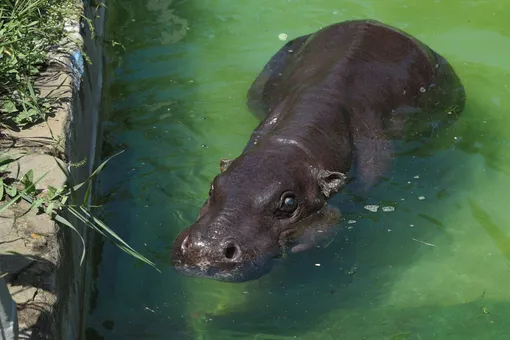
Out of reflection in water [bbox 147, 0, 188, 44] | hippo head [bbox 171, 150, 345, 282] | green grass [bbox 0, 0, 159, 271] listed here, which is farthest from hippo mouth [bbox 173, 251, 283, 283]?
reflection in water [bbox 147, 0, 188, 44]

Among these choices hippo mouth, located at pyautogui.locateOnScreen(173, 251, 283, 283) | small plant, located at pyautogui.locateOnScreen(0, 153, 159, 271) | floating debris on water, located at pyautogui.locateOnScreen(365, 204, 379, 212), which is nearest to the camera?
small plant, located at pyautogui.locateOnScreen(0, 153, 159, 271)

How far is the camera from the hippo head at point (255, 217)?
5102 mm

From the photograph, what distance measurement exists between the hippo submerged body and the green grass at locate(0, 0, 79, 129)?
1.42 meters

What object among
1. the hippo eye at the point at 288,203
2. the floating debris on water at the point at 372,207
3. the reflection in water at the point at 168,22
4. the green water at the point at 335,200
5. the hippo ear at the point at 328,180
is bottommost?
the reflection in water at the point at 168,22

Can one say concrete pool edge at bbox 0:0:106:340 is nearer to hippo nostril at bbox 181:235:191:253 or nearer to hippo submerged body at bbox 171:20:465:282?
hippo nostril at bbox 181:235:191:253

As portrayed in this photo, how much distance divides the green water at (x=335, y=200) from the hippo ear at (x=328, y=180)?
0.36m

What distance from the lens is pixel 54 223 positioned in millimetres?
4457

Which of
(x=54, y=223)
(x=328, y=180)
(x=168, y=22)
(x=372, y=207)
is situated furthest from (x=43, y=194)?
(x=168, y=22)

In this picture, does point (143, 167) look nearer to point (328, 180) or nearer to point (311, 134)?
point (311, 134)

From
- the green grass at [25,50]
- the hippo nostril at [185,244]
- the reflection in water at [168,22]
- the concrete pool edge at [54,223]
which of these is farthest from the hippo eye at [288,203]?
the reflection in water at [168,22]

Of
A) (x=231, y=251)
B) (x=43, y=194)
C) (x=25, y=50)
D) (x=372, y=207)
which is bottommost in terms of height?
(x=372, y=207)

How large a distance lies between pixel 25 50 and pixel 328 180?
8.35ft

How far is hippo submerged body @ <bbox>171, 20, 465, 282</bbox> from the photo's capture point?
17.2 ft

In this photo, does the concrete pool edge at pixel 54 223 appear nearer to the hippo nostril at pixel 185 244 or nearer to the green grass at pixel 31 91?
the green grass at pixel 31 91
